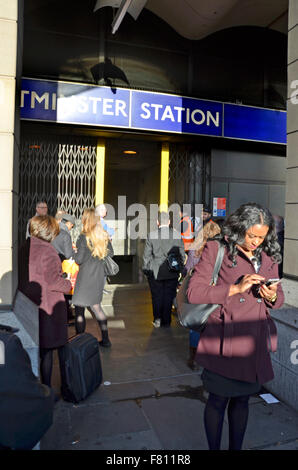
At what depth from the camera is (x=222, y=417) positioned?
2635 millimetres

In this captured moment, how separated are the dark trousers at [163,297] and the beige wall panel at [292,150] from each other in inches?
117

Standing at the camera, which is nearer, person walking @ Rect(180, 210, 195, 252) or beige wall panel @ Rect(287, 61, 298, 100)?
beige wall panel @ Rect(287, 61, 298, 100)

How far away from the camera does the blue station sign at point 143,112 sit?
739cm

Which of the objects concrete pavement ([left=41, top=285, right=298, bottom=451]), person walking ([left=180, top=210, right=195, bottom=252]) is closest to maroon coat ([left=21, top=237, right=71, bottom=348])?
concrete pavement ([left=41, top=285, right=298, bottom=451])

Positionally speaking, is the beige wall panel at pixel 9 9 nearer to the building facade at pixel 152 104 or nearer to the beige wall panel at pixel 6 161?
the beige wall panel at pixel 6 161

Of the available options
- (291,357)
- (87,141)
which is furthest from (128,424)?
(87,141)

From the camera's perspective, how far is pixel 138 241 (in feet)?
41.5

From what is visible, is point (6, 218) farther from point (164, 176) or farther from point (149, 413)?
point (164, 176)

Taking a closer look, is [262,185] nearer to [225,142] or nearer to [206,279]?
[225,142]

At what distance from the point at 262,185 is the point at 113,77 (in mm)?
4353

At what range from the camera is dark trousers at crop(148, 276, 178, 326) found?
6.36m

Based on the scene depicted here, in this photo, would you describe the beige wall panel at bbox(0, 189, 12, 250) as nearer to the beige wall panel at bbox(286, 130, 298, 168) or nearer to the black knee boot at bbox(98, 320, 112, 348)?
the black knee boot at bbox(98, 320, 112, 348)

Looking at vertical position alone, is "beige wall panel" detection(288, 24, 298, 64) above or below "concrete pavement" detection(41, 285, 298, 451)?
above
